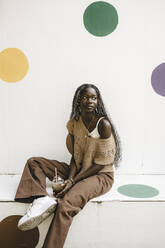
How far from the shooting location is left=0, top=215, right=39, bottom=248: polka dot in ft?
4.86

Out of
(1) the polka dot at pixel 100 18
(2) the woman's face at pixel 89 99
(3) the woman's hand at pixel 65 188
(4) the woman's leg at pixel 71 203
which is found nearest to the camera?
(4) the woman's leg at pixel 71 203

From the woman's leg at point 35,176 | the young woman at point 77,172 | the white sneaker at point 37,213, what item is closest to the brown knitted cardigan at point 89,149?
the young woman at point 77,172

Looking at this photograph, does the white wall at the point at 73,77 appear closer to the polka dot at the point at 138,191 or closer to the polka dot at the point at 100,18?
the polka dot at the point at 100,18

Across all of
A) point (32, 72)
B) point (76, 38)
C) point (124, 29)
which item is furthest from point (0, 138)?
point (124, 29)

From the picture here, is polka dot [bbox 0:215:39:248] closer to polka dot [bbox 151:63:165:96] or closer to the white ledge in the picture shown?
the white ledge

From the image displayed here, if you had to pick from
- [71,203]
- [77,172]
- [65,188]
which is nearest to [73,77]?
[77,172]

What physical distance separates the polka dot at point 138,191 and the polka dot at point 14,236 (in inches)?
23.0

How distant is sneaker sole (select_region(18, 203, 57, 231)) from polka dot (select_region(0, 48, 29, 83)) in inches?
37.9

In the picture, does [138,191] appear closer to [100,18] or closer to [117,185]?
[117,185]

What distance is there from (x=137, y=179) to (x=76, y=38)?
108 centimetres

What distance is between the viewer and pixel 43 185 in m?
1.56

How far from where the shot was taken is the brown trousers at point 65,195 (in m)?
1.29

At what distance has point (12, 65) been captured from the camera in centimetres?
183

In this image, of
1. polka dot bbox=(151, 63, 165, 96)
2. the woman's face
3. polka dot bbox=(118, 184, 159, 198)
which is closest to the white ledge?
polka dot bbox=(118, 184, 159, 198)
